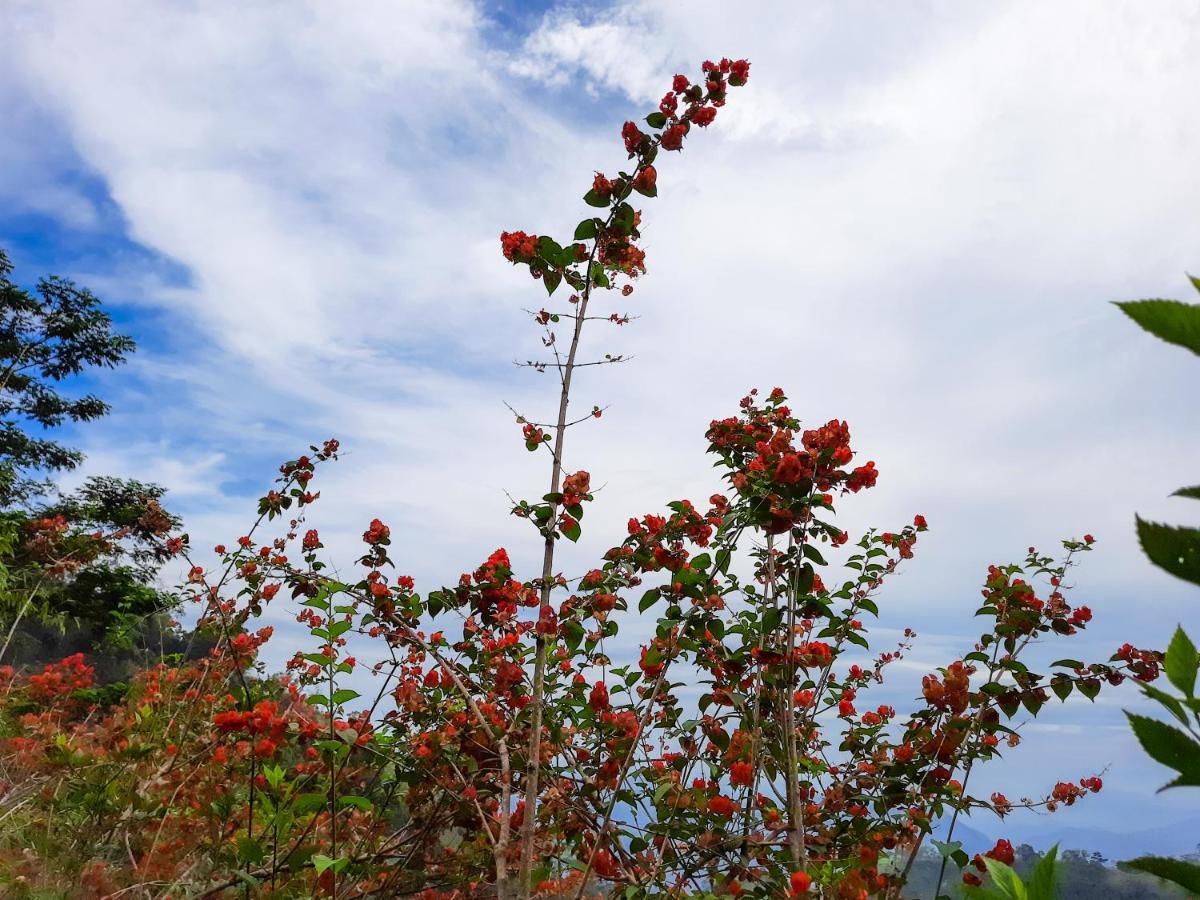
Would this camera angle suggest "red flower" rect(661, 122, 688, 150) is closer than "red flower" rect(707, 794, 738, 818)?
No

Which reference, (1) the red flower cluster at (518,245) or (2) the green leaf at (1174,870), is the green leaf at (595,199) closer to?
(1) the red flower cluster at (518,245)

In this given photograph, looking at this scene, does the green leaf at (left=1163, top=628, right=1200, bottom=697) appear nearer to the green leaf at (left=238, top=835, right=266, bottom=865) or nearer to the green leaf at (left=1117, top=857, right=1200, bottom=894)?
the green leaf at (left=1117, top=857, right=1200, bottom=894)

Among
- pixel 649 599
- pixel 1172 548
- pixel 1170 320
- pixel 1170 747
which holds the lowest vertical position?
pixel 1170 747

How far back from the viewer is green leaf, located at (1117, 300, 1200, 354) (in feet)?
2.44

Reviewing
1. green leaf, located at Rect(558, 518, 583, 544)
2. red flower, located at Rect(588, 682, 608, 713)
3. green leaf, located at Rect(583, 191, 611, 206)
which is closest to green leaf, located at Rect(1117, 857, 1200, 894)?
green leaf, located at Rect(558, 518, 583, 544)

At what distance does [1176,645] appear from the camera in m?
0.77

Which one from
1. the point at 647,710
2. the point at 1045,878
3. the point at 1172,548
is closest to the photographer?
the point at 1172,548

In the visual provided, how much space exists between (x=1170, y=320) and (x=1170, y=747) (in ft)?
1.35

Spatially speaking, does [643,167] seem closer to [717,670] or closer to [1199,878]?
[717,670]

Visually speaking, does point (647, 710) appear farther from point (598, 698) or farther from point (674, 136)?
point (674, 136)

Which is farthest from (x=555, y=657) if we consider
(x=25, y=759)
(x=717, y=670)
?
(x=25, y=759)

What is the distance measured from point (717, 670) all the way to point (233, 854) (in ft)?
9.65

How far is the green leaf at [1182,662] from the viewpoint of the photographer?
77cm

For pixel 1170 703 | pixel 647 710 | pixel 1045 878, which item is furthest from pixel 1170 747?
pixel 647 710
